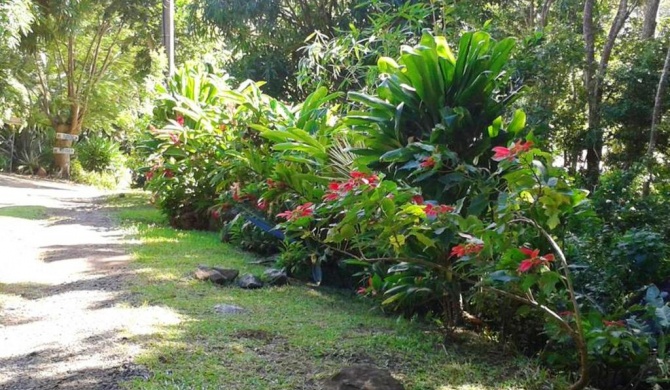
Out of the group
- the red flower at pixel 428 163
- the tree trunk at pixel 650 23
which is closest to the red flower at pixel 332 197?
the red flower at pixel 428 163

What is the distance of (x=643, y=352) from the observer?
3809 mm

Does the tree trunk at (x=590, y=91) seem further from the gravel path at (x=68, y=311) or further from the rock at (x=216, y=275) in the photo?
the gravel path at (x=68, y=311)

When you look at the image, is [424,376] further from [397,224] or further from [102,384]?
[102,384]

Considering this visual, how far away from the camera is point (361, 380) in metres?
3.43

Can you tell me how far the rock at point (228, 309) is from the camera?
526cm

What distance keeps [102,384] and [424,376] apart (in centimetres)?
172

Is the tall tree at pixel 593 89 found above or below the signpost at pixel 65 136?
above

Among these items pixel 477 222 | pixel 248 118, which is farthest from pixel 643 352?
pixel 248 118

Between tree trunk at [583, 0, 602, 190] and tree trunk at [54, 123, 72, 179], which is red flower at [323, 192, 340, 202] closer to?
tree trunk at [583, 0, 602, 190]

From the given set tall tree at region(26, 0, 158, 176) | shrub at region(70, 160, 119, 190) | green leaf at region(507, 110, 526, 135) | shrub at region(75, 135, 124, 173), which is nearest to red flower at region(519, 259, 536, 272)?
green leaf at region(507, 110, 526, 135)

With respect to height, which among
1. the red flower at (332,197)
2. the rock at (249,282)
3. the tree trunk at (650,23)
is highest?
the tree trunk at (650,23)

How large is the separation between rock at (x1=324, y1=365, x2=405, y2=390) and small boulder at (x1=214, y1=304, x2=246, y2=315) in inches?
71.7

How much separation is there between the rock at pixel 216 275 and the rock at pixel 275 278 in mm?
274

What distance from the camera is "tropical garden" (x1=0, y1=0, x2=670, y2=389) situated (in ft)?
12.5
